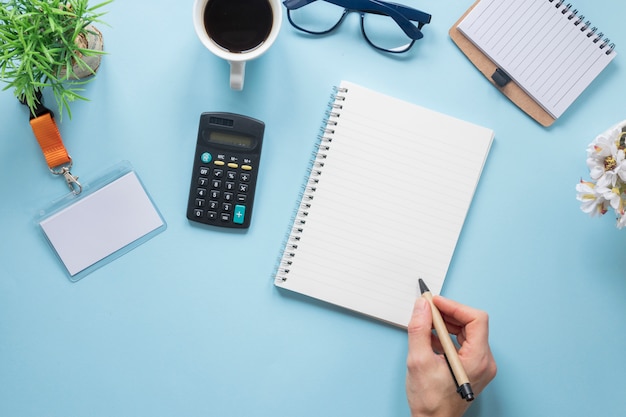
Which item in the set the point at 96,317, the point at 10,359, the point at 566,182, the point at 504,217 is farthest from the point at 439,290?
the point at 10,359

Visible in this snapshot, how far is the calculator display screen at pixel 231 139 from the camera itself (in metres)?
0.75

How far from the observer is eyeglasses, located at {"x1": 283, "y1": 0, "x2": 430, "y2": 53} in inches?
29.3

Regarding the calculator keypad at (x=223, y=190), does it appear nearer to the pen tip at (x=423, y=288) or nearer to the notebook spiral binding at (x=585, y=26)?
the pen tip at (x=423, y=288)

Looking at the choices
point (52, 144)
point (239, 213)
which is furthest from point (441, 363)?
point (52, 144)

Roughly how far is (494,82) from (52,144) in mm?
625

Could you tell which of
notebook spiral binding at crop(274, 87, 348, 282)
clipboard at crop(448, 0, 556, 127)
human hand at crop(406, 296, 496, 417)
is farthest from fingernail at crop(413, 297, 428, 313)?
clipboard at crop(448, 0, 556, 127)

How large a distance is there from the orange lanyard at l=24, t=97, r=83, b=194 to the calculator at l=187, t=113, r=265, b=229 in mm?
168

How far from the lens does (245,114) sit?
0.77 metres

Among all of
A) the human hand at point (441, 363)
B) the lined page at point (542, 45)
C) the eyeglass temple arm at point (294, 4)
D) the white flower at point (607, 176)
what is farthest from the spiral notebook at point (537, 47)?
the human hand at point (441, 363)

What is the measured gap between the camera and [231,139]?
75cm

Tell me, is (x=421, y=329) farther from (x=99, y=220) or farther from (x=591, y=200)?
(x=99, y=220)

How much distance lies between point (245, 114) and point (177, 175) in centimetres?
13

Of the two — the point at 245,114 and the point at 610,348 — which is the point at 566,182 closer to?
the point at 610,348

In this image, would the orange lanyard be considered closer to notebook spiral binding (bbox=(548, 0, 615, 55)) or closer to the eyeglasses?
the eyeglasses
